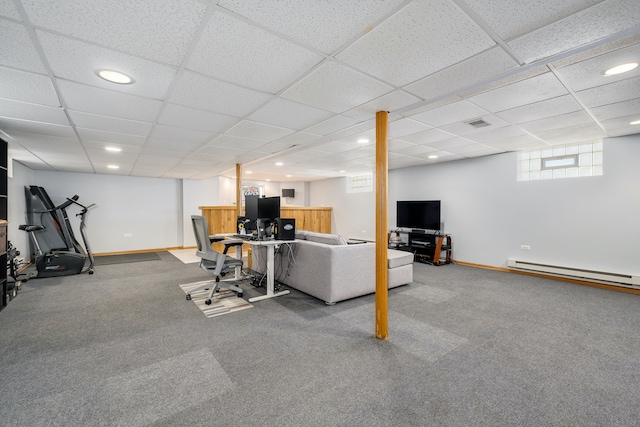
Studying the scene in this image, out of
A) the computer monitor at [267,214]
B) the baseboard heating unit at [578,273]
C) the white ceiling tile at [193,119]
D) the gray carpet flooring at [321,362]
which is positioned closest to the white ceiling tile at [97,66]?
the white ceiling tile at [193,119]

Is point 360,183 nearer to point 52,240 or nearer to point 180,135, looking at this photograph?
point 180,135

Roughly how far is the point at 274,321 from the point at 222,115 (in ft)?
7.89

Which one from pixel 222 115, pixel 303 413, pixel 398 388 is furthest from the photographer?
pixel 222 115

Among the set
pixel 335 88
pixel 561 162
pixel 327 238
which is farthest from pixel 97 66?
pixel 561 162

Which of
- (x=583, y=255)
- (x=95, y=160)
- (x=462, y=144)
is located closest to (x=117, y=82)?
(x=95, y=160)

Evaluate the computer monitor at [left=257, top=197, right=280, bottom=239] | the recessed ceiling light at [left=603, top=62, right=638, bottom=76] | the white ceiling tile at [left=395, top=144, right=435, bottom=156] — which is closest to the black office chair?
the computer monitor at [left=257, top=197, right=280, bottom=239]

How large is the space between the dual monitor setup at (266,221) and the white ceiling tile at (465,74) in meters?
2.42

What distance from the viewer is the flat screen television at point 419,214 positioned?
21.6ft

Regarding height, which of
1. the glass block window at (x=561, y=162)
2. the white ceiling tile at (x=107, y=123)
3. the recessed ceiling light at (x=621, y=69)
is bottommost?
the glass block window at (x=561, y=162)

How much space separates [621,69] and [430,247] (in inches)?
183

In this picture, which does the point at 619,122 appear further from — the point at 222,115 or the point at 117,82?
the point at 117,82

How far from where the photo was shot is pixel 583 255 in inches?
188

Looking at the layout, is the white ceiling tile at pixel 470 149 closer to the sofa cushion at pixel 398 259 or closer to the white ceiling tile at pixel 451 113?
the white ceiling tile at pixel 451 113

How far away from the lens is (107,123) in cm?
336
